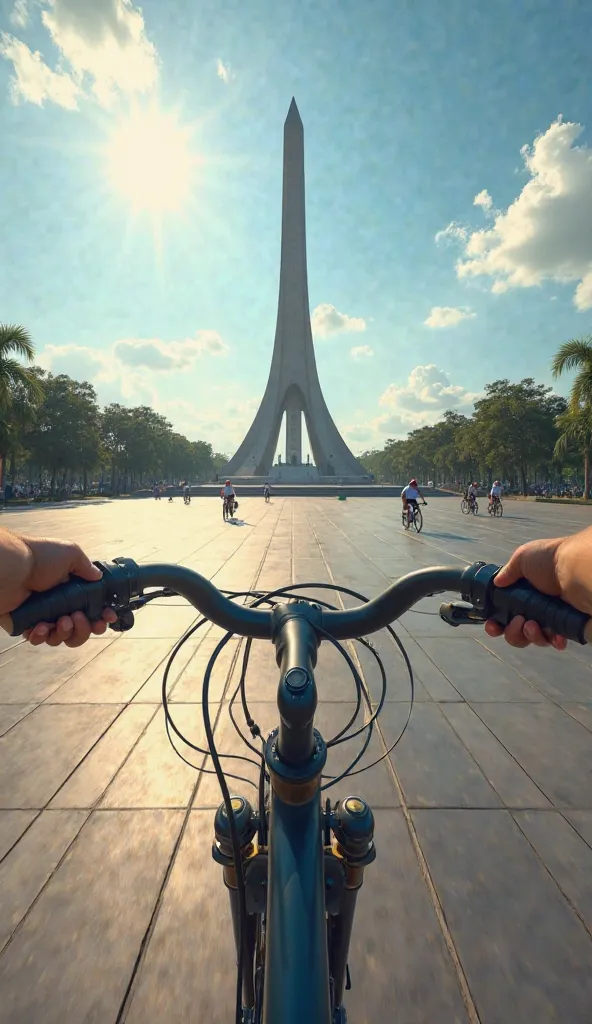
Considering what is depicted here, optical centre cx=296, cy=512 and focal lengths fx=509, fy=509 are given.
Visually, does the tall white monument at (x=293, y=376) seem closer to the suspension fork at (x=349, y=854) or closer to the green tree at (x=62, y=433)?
the green tree at (x=62, y=433)

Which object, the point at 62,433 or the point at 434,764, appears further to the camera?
the point at 62,433

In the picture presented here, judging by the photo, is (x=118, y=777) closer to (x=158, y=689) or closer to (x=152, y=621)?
(x=158, y=689)

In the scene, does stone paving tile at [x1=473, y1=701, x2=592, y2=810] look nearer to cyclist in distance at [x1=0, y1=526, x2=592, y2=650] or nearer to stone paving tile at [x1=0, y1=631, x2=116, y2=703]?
cyclist in distance at [x1=0, y1=526, x2=592, y2=650]

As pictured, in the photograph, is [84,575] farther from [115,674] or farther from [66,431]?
[66,431]

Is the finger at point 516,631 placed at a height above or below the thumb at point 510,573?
below

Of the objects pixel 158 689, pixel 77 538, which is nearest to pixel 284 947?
pixel 158 689

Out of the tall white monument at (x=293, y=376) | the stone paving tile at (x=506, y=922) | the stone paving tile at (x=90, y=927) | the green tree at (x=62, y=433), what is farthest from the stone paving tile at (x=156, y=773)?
the tall white monument at (x=293, y=376)

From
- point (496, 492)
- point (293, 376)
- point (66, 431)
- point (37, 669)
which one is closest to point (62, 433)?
point (66, 431)
